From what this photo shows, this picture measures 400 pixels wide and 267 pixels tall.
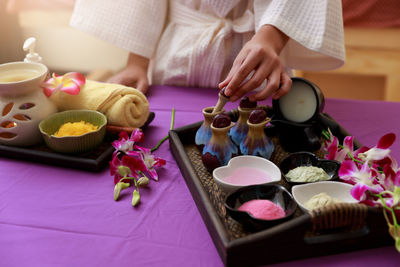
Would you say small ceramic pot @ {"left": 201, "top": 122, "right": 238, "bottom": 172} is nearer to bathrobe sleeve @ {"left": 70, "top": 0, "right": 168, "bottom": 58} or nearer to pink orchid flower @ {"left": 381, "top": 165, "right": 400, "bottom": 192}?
pink orchid flower @ {"left": 381, "top": 165, "right": 400, "bottom": 192}

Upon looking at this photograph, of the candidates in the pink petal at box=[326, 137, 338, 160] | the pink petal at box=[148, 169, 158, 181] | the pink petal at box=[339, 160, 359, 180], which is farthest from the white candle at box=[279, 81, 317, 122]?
the pink petal at box=[148, 169, 158, 181]

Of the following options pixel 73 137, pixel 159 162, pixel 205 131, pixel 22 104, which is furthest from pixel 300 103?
pixel 22 104

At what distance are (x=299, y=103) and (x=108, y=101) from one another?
0.43 metres

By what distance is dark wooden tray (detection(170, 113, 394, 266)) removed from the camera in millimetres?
518

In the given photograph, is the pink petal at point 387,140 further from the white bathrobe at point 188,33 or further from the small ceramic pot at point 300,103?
the white bathrobe at point 188,33

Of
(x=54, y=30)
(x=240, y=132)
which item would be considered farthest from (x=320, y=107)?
A: (x=54, y=30)

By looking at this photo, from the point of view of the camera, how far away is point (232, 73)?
88 centimetres

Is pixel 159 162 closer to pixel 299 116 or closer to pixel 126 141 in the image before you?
pixel 126 141

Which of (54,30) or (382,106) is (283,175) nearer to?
(382,106)

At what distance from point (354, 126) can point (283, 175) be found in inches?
15.6

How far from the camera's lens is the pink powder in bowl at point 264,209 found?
0.57m

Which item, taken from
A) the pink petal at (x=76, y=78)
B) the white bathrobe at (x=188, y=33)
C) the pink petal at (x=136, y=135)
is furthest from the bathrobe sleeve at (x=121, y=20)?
the pink petal at (x=136, y=135)

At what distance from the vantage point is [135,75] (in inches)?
48.3

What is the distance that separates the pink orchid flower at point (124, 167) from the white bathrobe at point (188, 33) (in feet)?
1.76
